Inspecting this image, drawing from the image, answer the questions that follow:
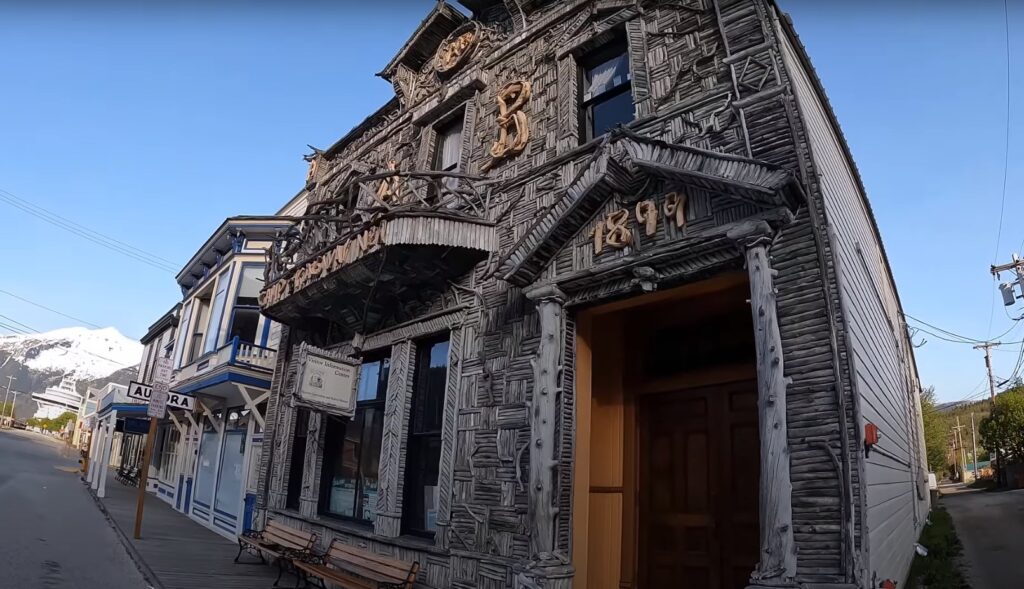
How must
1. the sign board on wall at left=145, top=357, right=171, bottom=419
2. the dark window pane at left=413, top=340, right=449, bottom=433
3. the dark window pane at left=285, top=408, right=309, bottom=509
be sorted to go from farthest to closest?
the sign board on wall at left=145, top=357, right=171, bottom=419, the dark window pane at left=285, top=408, right=309, bottom=509, the dark window pane at left=413, top=340, right=449, bottom=433

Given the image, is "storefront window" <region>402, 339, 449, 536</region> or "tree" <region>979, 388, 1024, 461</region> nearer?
"storefront window" <region>402, 339, 449, 536</region>

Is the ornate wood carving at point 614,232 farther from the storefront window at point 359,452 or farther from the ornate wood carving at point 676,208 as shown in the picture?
the storefront window at point 359,452

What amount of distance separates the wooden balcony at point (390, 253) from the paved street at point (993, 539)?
30.5 feet

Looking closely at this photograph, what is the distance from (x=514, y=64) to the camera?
30.1 ft

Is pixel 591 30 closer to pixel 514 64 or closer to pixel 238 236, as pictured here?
pixel 514 64

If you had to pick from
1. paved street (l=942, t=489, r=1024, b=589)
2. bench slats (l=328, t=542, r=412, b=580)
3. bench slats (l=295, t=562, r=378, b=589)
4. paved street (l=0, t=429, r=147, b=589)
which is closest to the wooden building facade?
bench slats (l=328, t=542, r=412, b=580)

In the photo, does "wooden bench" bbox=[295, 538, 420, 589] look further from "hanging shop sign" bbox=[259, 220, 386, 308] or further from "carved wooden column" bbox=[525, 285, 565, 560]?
"hanging shop sign" bbox=[259, 220, 386, 308]

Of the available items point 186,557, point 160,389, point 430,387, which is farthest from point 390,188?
point 186,557

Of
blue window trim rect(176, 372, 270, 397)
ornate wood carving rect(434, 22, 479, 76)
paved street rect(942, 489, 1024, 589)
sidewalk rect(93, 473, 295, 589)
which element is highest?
ornate wood carving rect(434, 22, 479, 76)

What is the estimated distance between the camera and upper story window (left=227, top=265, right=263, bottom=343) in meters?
17.8

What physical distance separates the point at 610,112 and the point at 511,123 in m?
1.56

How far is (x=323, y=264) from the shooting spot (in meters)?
9.53

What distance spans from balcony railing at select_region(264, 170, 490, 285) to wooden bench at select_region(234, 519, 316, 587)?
4410 millimetres

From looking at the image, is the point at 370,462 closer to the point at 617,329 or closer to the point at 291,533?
the point at 291,533
